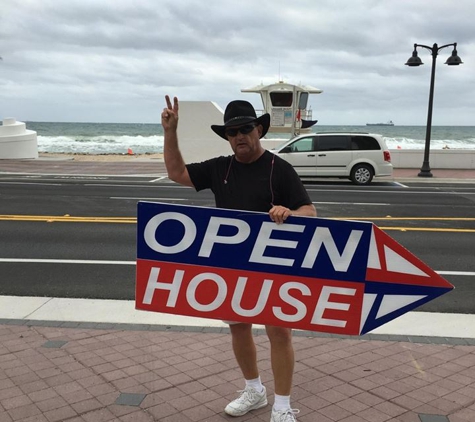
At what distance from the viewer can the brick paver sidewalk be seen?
11.5 ft

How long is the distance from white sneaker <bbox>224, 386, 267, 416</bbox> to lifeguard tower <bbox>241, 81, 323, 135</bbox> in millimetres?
26936

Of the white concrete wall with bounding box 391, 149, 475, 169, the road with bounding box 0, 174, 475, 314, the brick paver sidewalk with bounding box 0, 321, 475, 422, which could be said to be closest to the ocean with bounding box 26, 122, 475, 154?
the white concrete wall with bounding box 391, 149, 475, 169

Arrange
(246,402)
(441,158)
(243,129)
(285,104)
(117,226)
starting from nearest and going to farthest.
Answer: (243,129), (246,402), (117,226), (441,158), (285,104)

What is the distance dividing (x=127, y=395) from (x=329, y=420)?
4.58ft

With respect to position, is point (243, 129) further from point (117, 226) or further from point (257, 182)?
point (117, 226)

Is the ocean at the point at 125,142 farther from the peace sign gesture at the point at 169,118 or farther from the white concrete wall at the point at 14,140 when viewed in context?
the peace sign gesture at the point at 169,118

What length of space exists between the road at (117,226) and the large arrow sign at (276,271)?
2905 mm

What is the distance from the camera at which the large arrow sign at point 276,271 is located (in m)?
3.16

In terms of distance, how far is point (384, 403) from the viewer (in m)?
3.62

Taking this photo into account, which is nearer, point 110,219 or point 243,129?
point 243,129

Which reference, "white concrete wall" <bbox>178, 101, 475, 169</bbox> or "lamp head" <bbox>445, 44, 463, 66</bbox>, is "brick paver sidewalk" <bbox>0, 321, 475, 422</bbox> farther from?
"white concrete wall" <bbox>178, 101, 475, 169</bbox>

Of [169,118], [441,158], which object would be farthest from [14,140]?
[169,118]

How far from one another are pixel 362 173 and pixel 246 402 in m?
16.5

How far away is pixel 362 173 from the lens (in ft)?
62.6
